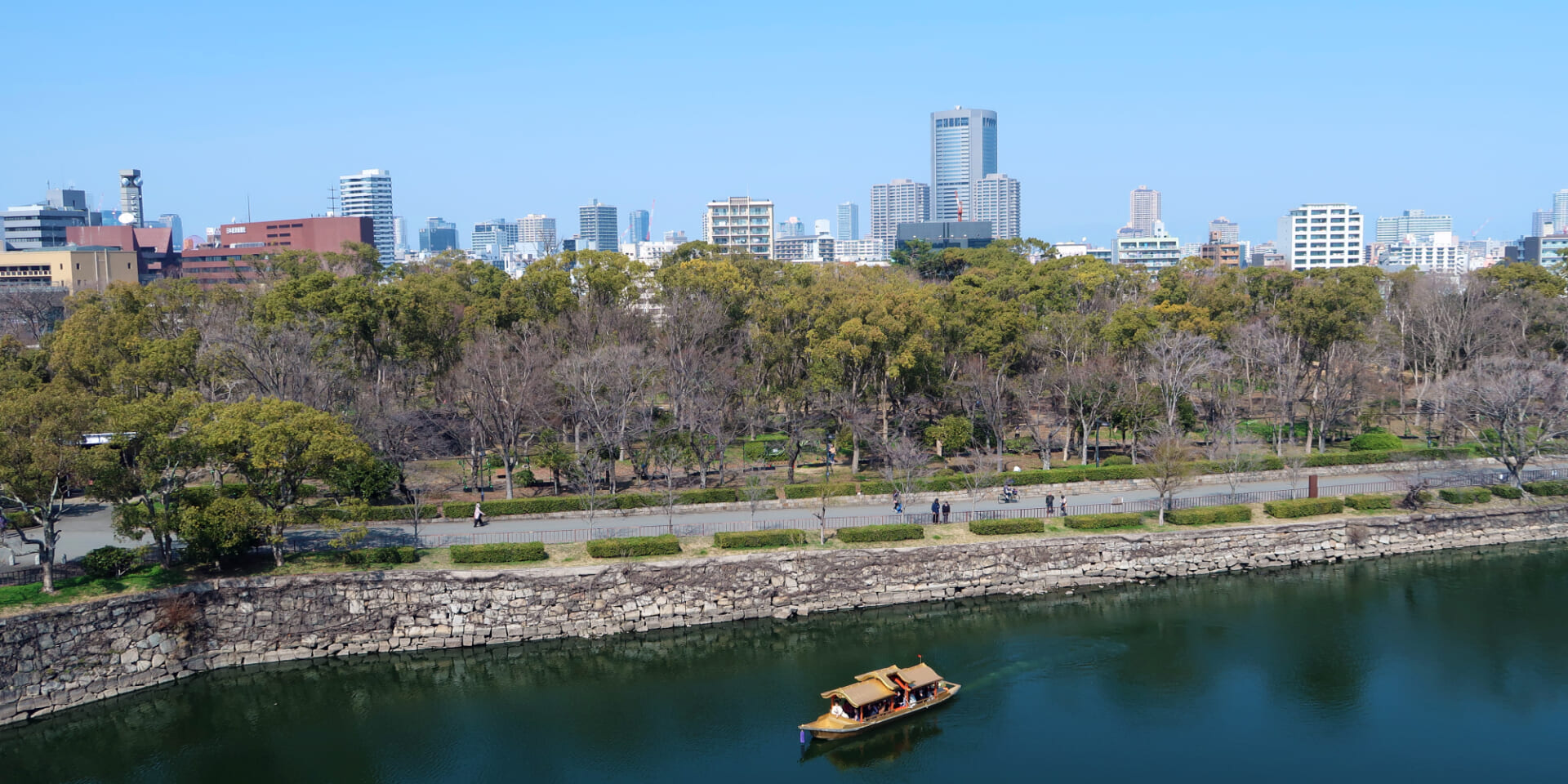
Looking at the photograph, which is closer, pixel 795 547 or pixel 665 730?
pixel 665 730

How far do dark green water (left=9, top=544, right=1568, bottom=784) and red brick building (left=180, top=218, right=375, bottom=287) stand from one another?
85.6 m

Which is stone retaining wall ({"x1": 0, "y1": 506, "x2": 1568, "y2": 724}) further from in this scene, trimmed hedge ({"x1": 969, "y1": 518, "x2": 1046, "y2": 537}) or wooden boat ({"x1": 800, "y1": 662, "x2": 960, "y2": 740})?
wooden boat ({"x1": 800, "y1": 662, "x2": 960, "y2": 740})

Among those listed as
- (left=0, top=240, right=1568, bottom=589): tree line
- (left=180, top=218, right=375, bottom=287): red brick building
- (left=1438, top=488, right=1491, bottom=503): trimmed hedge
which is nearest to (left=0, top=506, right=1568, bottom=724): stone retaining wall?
(left=0, top=240, right=1568, bottom=589): tree line

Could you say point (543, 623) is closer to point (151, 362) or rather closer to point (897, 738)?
point (897, 738)

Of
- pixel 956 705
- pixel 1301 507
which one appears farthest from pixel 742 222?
pixel 956 705

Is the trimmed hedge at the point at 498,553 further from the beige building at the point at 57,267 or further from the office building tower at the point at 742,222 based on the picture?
the office building tower at the point at 742,222

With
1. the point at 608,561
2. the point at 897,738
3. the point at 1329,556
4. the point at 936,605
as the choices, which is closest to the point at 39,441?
the point at 608,561

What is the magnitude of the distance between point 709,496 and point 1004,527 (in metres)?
8.88

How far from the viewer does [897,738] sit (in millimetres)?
22203

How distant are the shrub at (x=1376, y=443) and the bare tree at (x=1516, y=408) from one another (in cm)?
237

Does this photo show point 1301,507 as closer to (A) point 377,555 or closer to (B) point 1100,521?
(B) point 1100,521

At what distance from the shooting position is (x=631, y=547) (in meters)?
28.1

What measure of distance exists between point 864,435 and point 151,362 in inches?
901

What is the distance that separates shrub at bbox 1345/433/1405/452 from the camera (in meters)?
39.2
